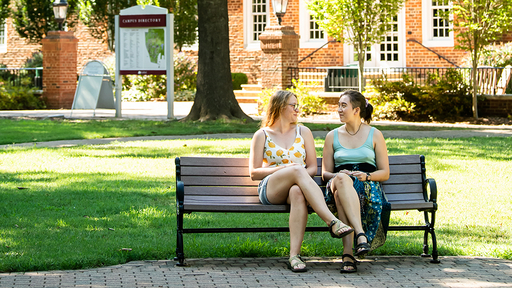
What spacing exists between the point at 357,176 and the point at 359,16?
1337 centimetres

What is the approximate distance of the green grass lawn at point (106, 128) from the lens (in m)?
12.7

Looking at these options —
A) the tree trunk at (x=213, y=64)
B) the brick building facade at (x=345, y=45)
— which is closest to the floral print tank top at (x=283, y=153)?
the tree trunk at (x=213, y=64)

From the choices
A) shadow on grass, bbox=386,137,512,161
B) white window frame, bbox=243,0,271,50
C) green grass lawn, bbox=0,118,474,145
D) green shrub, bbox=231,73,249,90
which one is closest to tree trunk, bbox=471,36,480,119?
green grass lawn, bbox=0,118,474,145

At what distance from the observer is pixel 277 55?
19.4 metres

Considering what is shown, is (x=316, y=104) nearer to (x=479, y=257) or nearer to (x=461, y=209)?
(x=461, y=209)

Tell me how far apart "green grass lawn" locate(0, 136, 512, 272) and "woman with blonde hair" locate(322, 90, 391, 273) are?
1.49 feet

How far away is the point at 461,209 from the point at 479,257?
171 cm

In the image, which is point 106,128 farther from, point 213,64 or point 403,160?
point 403,160

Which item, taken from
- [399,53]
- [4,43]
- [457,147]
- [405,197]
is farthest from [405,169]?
[4,43]

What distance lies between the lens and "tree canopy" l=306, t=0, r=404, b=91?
17453 mm

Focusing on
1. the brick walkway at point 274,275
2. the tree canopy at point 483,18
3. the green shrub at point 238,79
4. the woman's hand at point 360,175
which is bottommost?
the brick walkway at point 274,275

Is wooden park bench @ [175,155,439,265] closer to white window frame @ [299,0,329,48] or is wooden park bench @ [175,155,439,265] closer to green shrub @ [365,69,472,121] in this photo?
green shrub @ [365,69,472,121]

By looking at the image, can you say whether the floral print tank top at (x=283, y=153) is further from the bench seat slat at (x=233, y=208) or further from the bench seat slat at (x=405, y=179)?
the bench seat slat at (x=405, y=179)

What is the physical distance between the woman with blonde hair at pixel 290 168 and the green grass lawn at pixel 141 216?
461mm
